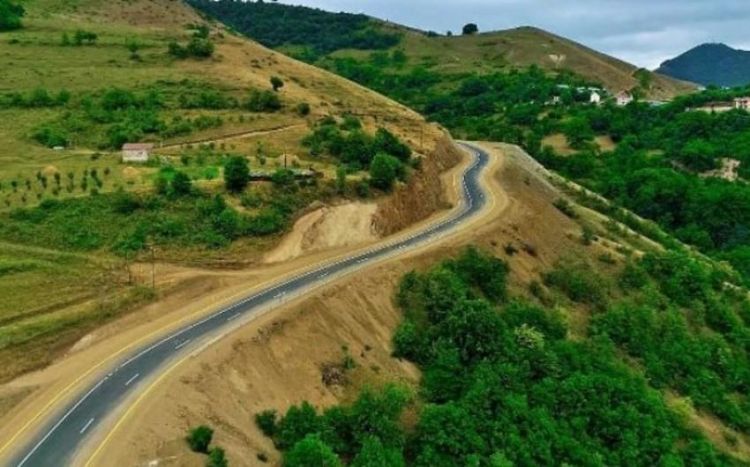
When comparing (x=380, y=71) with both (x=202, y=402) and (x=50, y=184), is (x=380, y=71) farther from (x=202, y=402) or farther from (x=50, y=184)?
(x=202, y=402)

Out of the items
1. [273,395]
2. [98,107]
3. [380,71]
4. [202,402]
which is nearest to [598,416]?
[273,395]

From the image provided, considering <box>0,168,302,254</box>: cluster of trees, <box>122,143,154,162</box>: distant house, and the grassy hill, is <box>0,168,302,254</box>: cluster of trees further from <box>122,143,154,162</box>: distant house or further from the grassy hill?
<box>122,143,154,162</box>: distant house

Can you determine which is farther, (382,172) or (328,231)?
(382,172)

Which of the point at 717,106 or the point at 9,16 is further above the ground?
the point at 9,16

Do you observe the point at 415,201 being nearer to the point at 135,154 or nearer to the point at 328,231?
the point at 328,231

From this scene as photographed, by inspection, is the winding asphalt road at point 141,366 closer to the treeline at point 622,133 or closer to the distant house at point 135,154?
the distant house at point 135,154

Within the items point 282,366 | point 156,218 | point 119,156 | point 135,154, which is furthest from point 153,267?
point 119,156

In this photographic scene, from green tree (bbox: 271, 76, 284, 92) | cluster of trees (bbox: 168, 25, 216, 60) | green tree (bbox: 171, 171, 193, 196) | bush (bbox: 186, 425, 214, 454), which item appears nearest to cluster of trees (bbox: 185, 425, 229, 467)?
bush (bbox: 186, 425, 214, 454)
